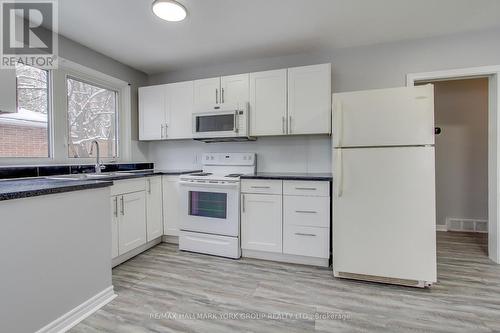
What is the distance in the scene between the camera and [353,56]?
2852 millimetres

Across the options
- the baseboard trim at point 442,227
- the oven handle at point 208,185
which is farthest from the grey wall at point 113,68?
the baseboard trim at point 442,227

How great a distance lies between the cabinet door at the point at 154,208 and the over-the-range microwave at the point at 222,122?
2.54 ft

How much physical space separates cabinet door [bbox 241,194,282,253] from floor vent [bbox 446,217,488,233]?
2925 mm

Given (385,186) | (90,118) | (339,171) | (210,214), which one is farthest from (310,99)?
(90,118)

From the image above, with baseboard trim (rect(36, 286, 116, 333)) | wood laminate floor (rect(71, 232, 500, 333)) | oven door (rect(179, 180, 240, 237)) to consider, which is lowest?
wood laminate floor (rect(71, 232, 500, 333))

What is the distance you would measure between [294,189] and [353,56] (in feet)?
5.80

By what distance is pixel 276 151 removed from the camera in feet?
10.2

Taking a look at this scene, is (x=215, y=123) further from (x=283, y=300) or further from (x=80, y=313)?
(x=80, y=313)

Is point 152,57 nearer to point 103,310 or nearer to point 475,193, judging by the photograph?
point 103,310

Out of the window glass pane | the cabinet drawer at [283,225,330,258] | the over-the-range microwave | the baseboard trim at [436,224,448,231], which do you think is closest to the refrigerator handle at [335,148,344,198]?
the cabinet drawer at [283,225,330,258]

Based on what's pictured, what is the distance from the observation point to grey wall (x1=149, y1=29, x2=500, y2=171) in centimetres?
251

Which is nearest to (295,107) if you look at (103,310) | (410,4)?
(410,4)

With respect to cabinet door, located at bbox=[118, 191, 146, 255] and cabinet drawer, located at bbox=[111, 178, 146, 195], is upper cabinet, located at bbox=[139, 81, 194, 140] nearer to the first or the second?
cabinet drawer, located at bbox=[111, 178, 146, 195]

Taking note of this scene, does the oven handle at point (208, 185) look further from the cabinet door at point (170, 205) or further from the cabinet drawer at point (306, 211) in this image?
the cabinet drawer at point (306, 211)
